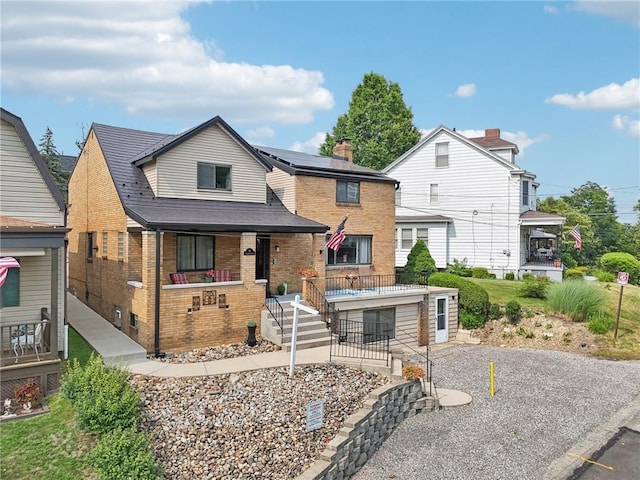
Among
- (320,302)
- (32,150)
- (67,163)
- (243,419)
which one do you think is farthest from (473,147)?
(67,163)

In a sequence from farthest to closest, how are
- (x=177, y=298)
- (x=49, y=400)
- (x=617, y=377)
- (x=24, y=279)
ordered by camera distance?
(x=617, y=377) → (x=177, y=298) → (x=24, y=279) → (x=49, y=400)

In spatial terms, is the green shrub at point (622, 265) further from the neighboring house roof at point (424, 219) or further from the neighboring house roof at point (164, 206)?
the neighboring house roof at point (164, 206)

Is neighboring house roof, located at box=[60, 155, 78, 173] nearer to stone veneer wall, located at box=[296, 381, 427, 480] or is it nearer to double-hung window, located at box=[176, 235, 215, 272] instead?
double-hung window, located at box=[176, 235, 215, 272]

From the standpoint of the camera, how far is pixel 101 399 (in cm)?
859

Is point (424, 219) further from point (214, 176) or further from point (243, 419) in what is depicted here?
point (243, 419)

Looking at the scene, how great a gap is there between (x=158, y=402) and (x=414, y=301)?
12911 mm

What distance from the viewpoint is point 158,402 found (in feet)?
32.5

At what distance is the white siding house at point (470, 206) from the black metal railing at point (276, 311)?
→ 683 inches

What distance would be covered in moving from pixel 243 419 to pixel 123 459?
2552 millimetres

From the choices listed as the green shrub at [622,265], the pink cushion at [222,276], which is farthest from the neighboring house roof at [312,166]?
the green shrub at [622,265]

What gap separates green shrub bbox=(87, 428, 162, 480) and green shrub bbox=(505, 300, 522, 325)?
18.1 meters

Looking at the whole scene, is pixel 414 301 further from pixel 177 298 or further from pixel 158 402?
pixel 158 402

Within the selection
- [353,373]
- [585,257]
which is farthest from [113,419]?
[585,257]

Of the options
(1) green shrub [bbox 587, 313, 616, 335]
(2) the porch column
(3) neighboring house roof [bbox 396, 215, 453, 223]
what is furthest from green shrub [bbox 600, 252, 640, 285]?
(2) the porch column
